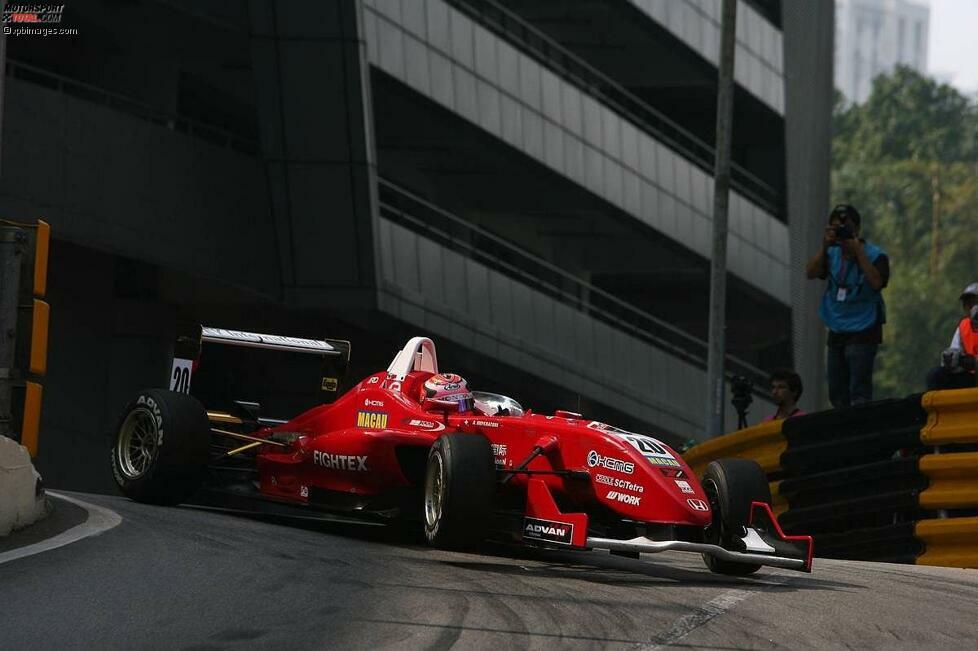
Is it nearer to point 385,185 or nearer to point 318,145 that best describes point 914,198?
point 385,185

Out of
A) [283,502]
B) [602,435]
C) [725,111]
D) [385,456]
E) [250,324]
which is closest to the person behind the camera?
[602,435]

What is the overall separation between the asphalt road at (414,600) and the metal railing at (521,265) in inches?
528

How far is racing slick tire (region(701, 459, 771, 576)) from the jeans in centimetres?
304

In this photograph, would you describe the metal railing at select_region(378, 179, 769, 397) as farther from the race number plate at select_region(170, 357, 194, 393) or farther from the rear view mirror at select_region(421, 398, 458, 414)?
the rear view mirror at select_region(421, 398, 458, 414)

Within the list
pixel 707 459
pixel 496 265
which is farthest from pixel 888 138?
pixel 707 459

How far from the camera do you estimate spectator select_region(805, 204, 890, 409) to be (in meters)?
12.5

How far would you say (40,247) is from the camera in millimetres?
10969

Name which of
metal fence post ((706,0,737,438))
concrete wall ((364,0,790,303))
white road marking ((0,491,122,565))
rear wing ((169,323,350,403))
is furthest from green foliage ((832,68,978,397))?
white road marking ((0,491,122,565))

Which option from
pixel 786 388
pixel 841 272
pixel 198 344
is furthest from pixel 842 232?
pixel 198 344

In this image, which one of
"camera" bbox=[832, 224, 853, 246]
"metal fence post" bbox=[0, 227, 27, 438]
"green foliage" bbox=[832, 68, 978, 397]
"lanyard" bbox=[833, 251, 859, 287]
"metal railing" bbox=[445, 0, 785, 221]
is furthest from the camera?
"green foliage" bbox=[832, 68, 978, 397]

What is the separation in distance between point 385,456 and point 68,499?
2.46 m

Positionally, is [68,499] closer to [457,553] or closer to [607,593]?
[457,553]

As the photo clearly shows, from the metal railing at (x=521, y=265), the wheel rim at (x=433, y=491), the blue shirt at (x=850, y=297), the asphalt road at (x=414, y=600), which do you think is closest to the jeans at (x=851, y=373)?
the blue shirt at (x=850, y=297)

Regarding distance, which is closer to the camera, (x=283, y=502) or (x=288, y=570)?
(x=288, y=570)
